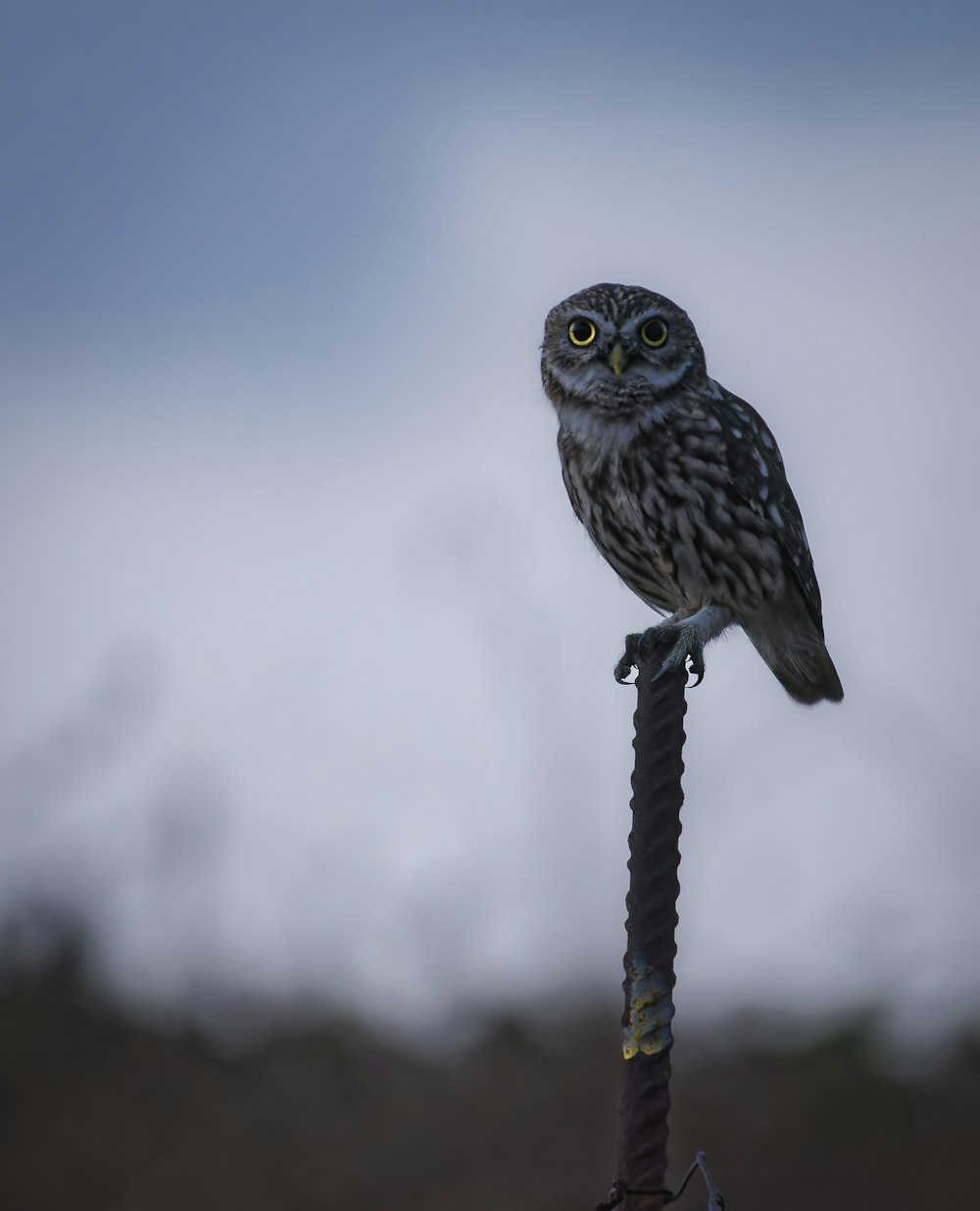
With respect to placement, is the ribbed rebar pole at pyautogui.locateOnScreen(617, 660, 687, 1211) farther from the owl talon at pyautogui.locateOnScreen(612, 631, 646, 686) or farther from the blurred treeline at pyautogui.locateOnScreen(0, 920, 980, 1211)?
the blurred treeline at pyautogui.locateOnScreen(0, 920, 980, 1211)

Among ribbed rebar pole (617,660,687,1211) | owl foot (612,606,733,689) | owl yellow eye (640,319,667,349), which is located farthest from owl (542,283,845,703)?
ribbed rebar pole (617,660,687,1211)

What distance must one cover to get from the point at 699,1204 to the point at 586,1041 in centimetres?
121

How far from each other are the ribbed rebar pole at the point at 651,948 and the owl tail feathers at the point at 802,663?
2.56 metres

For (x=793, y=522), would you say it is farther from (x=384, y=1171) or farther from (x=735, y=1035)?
(x=735, y=1035)

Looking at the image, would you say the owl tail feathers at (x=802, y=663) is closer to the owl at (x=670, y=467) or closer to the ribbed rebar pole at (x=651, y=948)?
the owl at (x=670, y=467)

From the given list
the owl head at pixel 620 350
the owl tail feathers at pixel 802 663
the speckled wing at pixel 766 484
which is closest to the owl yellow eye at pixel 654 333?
the owl head at pixel 620 350

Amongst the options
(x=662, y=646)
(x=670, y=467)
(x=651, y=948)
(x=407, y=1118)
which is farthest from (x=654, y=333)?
(x=407, y=1118)

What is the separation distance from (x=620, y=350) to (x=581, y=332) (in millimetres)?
203

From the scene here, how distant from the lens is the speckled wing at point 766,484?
410cm

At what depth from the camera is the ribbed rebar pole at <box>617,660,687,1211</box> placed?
1.72 metres

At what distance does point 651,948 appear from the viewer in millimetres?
1794

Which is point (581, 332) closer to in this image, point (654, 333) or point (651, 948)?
point (654, 333)

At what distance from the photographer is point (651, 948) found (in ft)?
5.89

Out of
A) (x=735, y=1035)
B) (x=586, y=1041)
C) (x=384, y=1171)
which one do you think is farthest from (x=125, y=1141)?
(x=735, y=1035)
